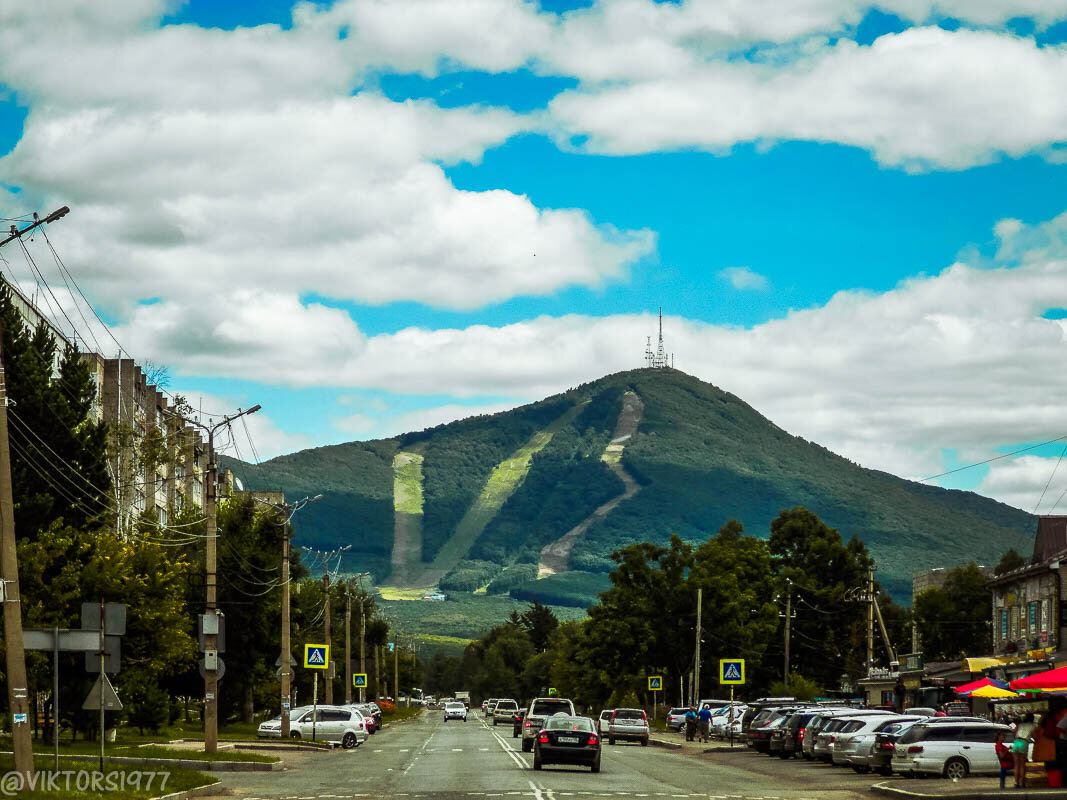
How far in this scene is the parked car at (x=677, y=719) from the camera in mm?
89769

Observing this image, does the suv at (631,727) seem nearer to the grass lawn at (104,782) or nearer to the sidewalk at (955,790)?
the sidewalk at (955,790)

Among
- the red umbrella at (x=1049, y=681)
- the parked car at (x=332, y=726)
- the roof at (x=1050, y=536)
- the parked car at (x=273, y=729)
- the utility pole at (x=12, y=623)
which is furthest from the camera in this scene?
the roof at (x=1050, y=536)

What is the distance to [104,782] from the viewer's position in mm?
26203

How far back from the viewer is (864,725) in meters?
42.8

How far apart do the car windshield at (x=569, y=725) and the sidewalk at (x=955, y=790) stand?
27.3ft

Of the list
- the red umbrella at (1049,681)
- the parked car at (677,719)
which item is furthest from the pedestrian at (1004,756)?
the parked car at (677,719)

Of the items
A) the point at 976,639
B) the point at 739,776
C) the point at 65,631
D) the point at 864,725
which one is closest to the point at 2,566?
the point at 65,631

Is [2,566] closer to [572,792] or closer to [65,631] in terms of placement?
[65,631]

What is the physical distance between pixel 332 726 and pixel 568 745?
23.0 metres

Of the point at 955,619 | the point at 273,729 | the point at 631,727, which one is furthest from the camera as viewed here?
the point at 955,619

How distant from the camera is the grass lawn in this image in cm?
2291

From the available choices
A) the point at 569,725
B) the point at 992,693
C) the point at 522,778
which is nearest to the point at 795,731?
the point at 992,693

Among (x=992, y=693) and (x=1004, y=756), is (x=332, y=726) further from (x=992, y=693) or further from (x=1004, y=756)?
(x=1004, y=756)

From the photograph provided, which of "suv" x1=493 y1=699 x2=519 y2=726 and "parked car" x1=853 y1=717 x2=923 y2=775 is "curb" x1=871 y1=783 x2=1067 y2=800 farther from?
"suv" x1=493 y1=699 x2=519 y2=726
